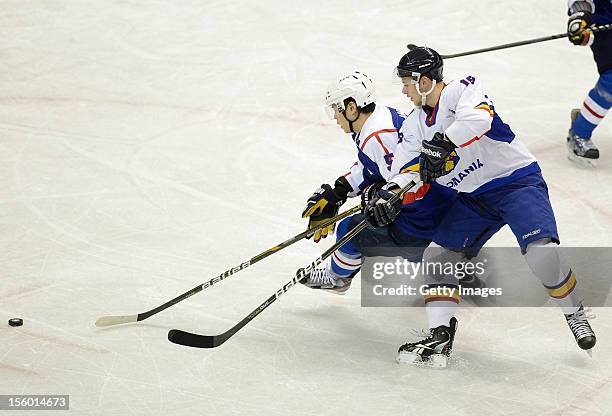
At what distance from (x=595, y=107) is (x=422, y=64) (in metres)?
2.25

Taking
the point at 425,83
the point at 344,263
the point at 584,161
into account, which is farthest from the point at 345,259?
the point at 584,161

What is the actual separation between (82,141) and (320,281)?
2.20m

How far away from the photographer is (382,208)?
11.3ft

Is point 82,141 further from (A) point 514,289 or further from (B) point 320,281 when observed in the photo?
(A) point 514,289

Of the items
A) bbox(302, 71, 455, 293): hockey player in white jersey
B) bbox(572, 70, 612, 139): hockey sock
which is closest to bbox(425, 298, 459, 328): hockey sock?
bbox(302, 71, 455, 293): hockey player in white jersey

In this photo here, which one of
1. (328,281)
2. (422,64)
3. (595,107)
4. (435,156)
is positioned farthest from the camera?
(595,107)

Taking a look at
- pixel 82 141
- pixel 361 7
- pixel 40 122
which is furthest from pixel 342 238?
pixel 361 7

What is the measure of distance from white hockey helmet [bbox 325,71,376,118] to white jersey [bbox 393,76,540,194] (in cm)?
20

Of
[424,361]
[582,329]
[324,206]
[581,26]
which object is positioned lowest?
[424,361]

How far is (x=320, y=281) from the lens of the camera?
404 centimetres

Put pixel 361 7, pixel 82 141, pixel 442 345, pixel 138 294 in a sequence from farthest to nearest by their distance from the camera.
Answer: pixel 361 7, pixel 82 141, pixel 138 294, pixel 442 345

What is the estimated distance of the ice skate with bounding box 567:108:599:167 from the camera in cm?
539

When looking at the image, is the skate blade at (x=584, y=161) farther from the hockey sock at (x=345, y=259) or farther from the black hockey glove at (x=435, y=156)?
the black hockey glove at (x=435, y=156)

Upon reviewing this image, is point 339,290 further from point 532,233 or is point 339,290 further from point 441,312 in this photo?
point 532,233
